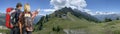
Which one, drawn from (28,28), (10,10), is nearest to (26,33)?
(28,28)

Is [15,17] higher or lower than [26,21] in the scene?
higher

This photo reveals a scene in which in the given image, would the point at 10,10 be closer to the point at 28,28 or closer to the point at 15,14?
the point at 15,14

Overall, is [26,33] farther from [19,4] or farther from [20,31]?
[19,4]

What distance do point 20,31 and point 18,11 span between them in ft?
3.67

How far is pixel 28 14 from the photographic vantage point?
669 inches

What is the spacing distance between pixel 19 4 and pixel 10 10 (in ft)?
1.86

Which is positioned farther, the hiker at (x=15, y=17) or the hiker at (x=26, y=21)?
the hiker at (x=15, y=17)

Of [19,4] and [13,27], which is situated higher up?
[19,4]

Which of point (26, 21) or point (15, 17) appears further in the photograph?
point (15, 17)

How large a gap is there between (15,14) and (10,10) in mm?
339

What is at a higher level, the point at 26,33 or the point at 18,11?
the point at 18,11

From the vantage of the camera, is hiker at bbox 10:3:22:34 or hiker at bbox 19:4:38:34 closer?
hiker at bbox 19:4:38:34

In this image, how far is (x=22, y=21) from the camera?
1711 centimetres

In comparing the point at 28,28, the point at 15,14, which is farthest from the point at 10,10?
the point at 28,28
